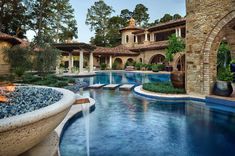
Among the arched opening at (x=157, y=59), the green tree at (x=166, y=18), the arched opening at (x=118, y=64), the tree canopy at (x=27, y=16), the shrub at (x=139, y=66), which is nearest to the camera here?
the tree canopy at (x=27, y=16)

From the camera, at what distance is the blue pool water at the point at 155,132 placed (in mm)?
4957

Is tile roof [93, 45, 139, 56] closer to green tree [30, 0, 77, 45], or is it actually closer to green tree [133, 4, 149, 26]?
green tree [30, 0, 77, 45]

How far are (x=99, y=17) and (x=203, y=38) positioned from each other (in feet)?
161

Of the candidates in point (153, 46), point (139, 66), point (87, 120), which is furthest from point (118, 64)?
point (87, 120)

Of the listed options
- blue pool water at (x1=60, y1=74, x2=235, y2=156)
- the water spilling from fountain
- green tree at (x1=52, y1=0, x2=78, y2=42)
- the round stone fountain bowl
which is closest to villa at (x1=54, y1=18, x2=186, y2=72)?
green tree at (x1=52, y1=0, x2=78, y2=42)

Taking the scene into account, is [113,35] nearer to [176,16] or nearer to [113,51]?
[113,51]

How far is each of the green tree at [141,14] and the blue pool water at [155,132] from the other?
5464cm

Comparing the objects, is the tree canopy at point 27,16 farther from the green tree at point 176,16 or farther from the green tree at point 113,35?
the green tree at point 176,16

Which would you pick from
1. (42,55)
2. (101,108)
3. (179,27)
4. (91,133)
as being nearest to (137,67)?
(179,27)

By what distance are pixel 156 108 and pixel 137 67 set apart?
26823 millimetres

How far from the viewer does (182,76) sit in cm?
1238

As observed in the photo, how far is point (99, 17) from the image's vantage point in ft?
186

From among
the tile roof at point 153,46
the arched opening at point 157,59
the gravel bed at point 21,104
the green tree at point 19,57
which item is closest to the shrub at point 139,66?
the arched opening at point 157,59

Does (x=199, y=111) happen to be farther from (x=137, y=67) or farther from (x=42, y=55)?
(x=137, y=67)
